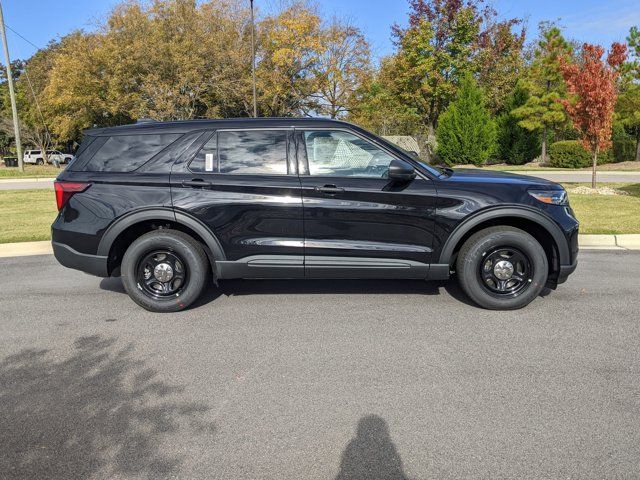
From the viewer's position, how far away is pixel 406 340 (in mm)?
4031

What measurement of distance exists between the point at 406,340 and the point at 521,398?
1099 millimetres

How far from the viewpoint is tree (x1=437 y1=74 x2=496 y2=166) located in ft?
93.1

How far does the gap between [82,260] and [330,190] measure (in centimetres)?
244

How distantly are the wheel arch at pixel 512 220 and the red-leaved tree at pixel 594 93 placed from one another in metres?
9.91

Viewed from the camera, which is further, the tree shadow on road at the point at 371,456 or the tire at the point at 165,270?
the tire at the point at 165,270

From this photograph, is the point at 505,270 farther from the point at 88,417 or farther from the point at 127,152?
the point at 127,152

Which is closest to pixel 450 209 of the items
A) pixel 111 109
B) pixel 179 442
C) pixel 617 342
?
pixel 617 342

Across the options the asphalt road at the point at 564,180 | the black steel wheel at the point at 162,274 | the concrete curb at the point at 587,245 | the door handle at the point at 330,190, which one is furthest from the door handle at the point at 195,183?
the asphalt road at the point at 564,180

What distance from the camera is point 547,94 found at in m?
29.3

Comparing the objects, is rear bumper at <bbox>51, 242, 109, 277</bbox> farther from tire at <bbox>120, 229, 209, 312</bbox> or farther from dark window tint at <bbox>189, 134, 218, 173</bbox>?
dark window tint at <bbox>189, 134, 218, 173</bbox>

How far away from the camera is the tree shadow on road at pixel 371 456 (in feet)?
7.92

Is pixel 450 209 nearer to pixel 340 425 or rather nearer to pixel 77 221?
pixel 340 425

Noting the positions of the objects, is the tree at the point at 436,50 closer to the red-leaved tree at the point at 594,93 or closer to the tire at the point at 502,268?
the red-leaved tree at the point at 594,93

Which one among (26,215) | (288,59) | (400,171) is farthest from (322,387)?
(288,59)
